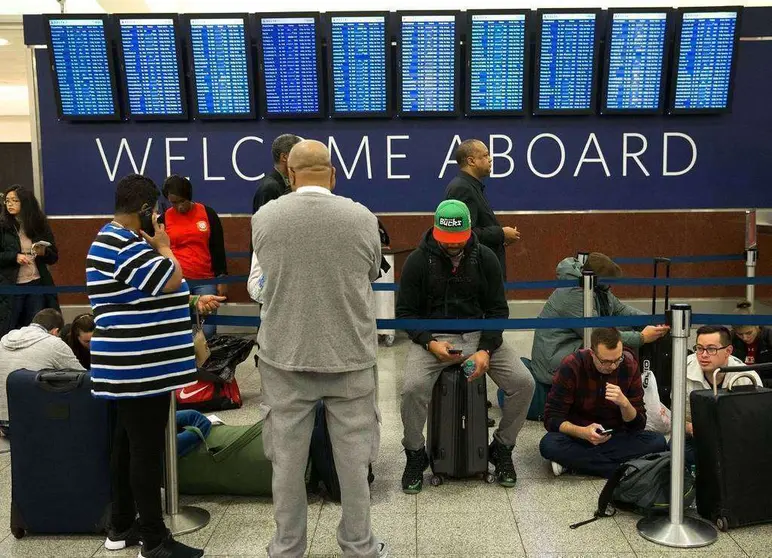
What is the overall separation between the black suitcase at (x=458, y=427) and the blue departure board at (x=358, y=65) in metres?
4.13

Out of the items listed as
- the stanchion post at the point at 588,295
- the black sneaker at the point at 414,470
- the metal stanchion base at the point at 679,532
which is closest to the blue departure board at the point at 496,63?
the stanchion post at the point at 588,295

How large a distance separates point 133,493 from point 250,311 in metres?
4.98

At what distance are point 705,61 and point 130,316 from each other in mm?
6365

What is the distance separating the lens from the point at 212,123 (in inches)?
308

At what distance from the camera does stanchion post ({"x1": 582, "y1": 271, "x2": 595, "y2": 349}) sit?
16.6ft

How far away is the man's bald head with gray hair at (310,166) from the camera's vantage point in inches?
113

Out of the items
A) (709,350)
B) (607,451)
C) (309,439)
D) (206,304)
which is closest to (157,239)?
(206,304)

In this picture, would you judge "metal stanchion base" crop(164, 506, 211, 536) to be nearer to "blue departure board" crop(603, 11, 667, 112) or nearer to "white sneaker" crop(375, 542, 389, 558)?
"white sneaker" crop(375, 542, 389, 558)

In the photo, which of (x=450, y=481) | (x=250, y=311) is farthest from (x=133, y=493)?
(x=250, y=311)

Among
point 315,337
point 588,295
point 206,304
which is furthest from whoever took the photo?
point 588,295

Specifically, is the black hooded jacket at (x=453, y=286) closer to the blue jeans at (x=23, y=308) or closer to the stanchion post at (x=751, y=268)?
the blue jeans at (x=23, y=308)

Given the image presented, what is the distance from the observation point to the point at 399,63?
7.51 metres

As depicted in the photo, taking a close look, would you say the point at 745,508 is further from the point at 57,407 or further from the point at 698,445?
the point at 57,407

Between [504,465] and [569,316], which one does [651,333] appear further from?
[504,465]
